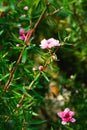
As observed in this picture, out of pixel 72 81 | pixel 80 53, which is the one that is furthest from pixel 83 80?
pixel 72 81

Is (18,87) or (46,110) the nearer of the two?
(18,87)

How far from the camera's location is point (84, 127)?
428cm

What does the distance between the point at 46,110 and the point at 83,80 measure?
3.70 feet

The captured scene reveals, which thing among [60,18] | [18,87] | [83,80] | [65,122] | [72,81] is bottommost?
[65,122]

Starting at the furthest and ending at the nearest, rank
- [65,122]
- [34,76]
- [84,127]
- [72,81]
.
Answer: [72,81], [84,127], [65,122], [34,76]

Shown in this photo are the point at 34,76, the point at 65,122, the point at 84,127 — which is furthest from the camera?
the point at 84,127

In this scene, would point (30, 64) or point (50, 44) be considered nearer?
point (50, 44)

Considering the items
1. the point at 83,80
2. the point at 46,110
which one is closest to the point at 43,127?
the point at 46,110

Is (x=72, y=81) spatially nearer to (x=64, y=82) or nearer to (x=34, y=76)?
(x=64, y=82)

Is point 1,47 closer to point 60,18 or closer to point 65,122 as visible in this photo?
point 65,122

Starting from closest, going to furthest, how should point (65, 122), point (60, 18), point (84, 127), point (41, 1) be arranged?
point (41, 1) → point (65, 122) → point (84, 127) → point (60, 18)

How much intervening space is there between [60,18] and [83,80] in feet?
3.68

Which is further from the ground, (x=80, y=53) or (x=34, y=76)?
(x=80, y=53)

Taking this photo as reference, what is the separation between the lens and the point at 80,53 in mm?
5613
